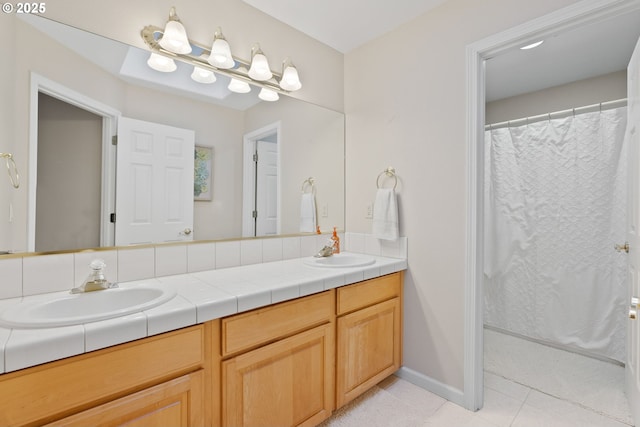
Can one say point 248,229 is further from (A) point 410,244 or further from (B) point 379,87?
(B) point 379,87

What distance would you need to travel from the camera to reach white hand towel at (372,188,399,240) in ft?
6.50

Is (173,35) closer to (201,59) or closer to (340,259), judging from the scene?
(201,59)

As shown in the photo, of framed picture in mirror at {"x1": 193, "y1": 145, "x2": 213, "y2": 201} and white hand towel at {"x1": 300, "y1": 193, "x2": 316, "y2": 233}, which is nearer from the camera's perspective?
framed picture in mirror at {"x1": 193, "y1": 145, "x2": 213, "y2": 201}

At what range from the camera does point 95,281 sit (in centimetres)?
123

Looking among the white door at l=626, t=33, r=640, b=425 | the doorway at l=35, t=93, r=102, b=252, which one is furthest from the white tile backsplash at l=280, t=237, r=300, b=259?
the white door at l=626, t=33, r=640, b=425

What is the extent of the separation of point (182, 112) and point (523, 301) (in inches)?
118

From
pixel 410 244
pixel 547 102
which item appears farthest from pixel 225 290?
pixel 547 102

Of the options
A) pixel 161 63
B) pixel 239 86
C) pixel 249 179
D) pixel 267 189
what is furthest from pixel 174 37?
pixel 267 189

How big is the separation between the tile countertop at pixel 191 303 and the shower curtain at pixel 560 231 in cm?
143

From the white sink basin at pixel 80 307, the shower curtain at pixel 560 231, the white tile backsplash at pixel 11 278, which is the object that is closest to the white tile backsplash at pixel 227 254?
the white sink basin at pixel 80 307

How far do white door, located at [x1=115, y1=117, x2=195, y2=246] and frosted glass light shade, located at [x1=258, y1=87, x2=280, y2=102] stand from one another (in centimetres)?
52

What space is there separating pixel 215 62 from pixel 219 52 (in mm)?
56

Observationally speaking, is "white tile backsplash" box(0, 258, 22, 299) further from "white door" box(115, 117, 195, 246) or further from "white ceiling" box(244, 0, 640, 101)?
"white ceiling" box(244, 0, 640, 101)

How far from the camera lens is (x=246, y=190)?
1.85 meters
